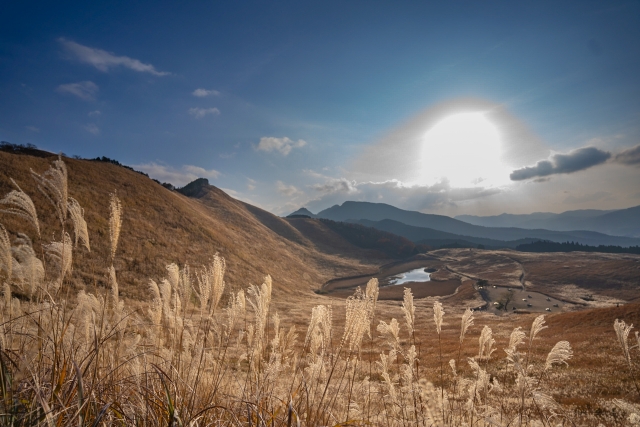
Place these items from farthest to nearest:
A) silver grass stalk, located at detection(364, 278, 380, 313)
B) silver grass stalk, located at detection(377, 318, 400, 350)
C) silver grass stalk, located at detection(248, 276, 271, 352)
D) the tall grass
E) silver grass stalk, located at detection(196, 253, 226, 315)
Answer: silver grass stalk, located at detection(377, 318, 400, 350) < silver grass stalk, located at detection(196, 253, 226, 315) < silver grass stalk, located at detection(248, 276, 271, 352) < silver grass stalk, located at detection(364, 278, 380, 313) < the tall grass

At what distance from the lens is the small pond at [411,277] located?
309ft

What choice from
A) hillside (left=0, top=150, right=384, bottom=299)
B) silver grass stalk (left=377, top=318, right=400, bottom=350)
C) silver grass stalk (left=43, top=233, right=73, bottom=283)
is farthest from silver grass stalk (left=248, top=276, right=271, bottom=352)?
hillside (left=0, top=150, right=384, bottom=299)

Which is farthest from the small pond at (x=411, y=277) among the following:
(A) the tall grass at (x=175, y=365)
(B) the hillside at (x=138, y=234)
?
(A) the tall grass at (x=175, y=365)

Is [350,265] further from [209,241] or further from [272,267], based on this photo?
[209,241]

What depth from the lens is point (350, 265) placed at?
4259 inches

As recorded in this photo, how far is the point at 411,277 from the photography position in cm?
10094

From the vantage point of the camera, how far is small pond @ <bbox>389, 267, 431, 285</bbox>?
94.3 metres

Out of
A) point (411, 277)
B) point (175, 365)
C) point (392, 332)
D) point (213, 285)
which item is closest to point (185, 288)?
point (213, 285)

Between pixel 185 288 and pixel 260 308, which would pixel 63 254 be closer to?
pixel 185 288

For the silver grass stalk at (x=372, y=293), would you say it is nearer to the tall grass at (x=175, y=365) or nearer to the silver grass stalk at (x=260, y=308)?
the tall grass at (x=175, y=365)

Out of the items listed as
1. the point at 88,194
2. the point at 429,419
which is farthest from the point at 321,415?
the point at 88,194

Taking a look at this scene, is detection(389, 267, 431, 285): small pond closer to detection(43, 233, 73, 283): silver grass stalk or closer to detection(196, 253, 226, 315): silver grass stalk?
detection(196, 253, 226, 315): silver grass stalk

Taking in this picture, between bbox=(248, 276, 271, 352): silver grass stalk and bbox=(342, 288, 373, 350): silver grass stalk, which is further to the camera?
bbox=(248, 276, 271, 352): silver grass stalk

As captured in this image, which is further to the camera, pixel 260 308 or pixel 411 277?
pixel 411 277
